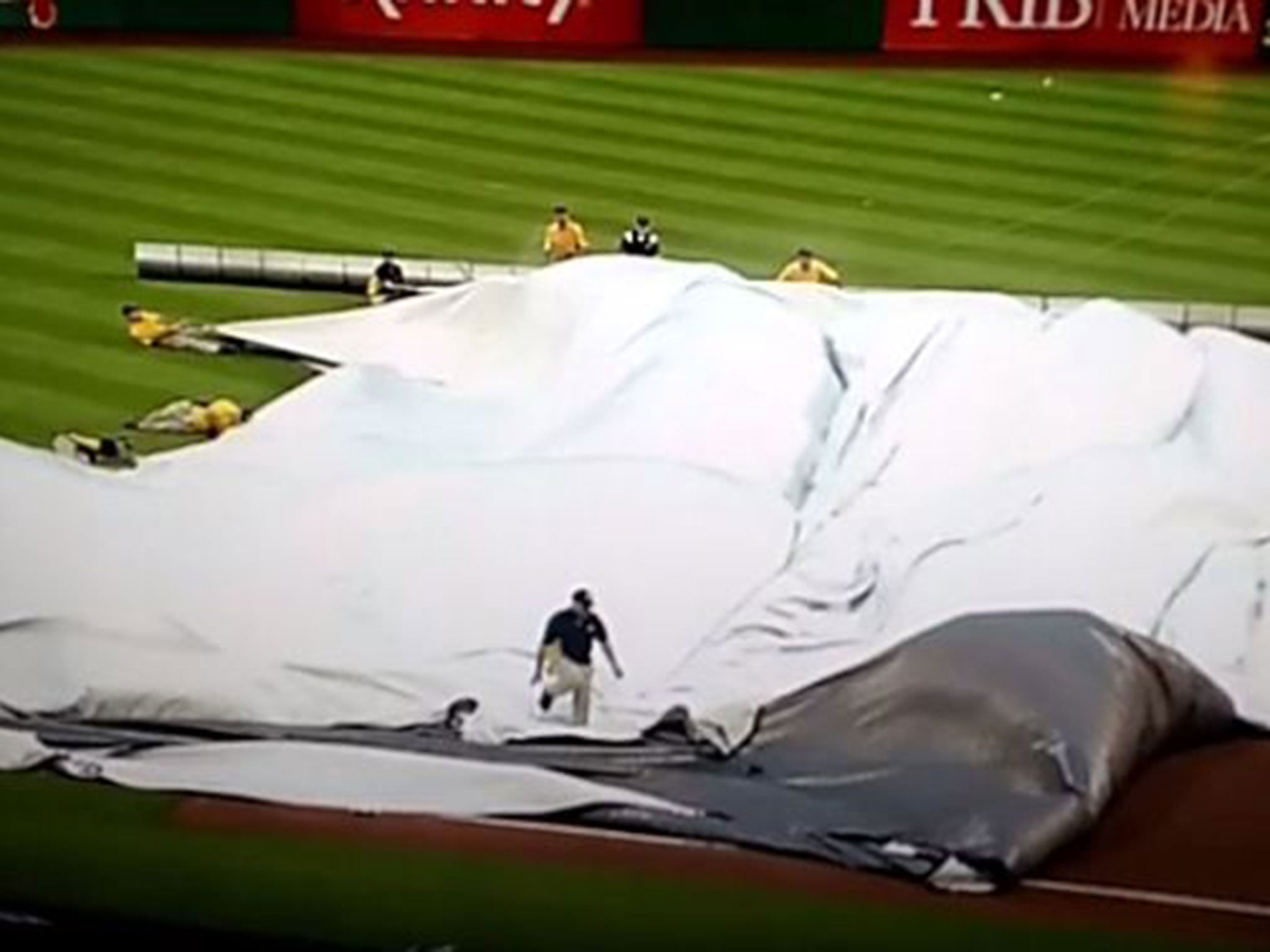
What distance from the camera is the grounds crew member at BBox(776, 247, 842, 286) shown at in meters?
1.83

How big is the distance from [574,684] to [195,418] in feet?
1.25

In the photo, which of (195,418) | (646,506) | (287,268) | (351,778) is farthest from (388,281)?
(351,778)

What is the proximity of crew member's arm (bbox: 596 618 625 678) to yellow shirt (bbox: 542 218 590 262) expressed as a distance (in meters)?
0.32

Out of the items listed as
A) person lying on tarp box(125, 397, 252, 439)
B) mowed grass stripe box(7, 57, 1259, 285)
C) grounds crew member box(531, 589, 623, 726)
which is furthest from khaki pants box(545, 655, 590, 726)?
mowed grass stripe box(7, 57, 1259, 285)

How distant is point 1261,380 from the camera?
5.74ft

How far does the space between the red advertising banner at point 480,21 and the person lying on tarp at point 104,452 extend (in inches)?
14.0

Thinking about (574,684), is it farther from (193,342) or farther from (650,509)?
(193,342)

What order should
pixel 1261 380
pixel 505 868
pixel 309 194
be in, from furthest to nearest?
1. pixel 309 194
2. pixel 1261 380
3. pixel 505 868

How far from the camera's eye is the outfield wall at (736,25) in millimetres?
1748

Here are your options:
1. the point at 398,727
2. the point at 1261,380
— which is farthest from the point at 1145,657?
the point at 398,727

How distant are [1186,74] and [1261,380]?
0.78ft

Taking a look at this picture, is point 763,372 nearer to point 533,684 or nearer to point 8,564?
point 533,684

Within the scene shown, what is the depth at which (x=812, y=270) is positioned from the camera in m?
1.83

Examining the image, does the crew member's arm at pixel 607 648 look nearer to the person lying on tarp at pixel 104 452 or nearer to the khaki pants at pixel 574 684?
the khaki pants at pixel 574 684
